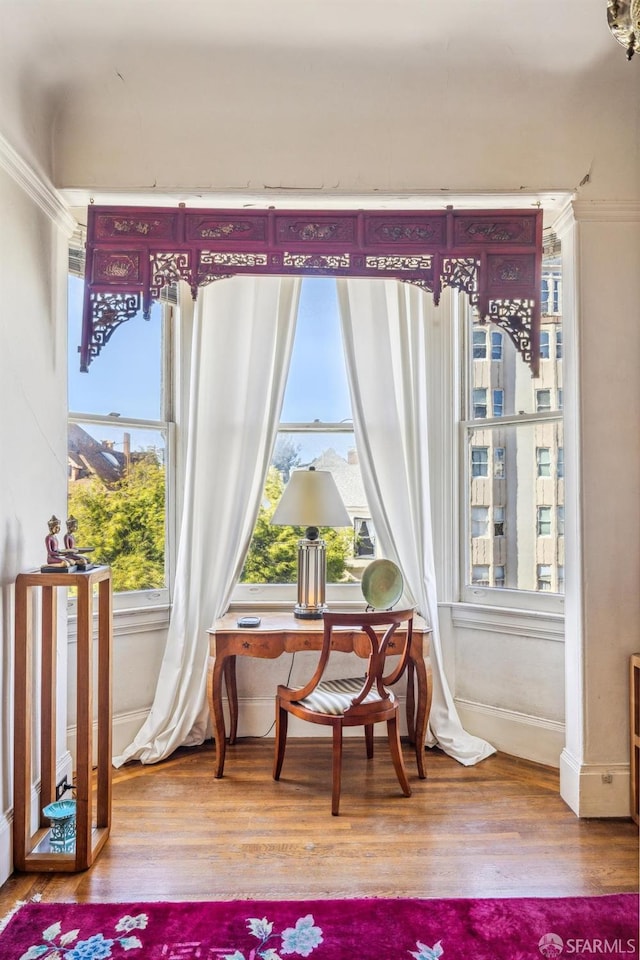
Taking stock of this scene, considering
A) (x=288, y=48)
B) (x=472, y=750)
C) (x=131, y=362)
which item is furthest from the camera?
(x=131, y=362)

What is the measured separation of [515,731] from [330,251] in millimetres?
2681

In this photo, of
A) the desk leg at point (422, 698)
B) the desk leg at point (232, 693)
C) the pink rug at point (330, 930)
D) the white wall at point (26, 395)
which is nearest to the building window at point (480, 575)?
the desk leg at point (422, 698)

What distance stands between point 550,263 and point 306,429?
1.68 meters

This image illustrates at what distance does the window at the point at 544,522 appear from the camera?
3.31 m

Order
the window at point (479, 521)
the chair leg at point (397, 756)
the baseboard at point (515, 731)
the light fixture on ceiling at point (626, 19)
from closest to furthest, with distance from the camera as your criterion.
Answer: the light fixture on ceiling at point (626, 19)
the chair leg at point (397, 756)
the baseboard at point (515, 731)
the window at point (479, 521)

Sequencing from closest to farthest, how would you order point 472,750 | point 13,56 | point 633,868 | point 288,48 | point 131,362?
point 633,868
point 13,56
point 288,48
point 472,750
point 131,362

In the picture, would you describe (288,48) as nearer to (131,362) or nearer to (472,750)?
(131,362)

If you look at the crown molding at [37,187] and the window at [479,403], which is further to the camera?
the window at [479,403]

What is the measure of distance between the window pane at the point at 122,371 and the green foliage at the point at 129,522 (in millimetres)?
317

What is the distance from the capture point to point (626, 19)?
1.41 meters

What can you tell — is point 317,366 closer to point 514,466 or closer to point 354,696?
point 514,466

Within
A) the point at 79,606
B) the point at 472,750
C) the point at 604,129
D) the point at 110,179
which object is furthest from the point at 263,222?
the point at 472,750

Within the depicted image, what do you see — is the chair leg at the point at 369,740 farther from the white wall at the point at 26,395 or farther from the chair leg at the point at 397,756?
the white wall at the point at 26,395

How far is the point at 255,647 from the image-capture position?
3023 mm
